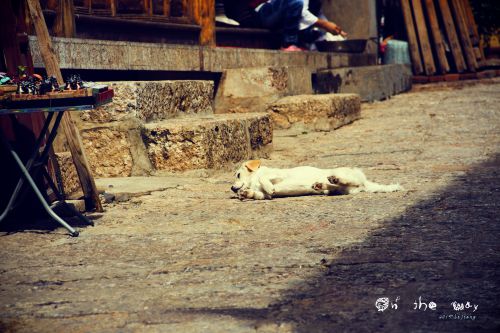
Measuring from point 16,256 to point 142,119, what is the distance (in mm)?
2173

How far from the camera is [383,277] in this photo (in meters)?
2.55

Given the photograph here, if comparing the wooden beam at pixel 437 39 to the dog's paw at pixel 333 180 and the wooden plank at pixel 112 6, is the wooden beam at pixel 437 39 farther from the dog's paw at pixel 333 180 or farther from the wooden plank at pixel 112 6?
the dog's paw at pixel 333 180

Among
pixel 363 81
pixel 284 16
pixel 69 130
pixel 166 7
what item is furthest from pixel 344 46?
pixel 69 130

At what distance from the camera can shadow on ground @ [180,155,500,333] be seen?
7.01ft

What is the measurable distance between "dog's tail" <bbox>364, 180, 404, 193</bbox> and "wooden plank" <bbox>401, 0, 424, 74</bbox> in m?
7.94

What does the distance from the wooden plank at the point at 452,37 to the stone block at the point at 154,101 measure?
663cm

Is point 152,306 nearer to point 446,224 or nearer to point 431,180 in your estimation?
point 446,224

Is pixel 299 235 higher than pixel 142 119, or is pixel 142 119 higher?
pixel 142 119

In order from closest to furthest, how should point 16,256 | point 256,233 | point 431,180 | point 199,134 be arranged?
1. point 16,256
2. point 256,233
3. point 431,180
4. point 199,134

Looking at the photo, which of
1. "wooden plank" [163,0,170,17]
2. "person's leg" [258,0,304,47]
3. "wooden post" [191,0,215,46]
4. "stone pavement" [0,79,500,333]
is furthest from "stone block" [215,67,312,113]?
"stone pavement" [0,79,500,333]

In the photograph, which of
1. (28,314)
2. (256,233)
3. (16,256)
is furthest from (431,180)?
(28,314)

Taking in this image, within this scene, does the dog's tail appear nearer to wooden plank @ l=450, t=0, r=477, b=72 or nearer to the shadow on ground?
the shadow on ground

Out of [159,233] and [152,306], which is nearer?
[152,306]

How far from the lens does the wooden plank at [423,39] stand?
11742 mm
